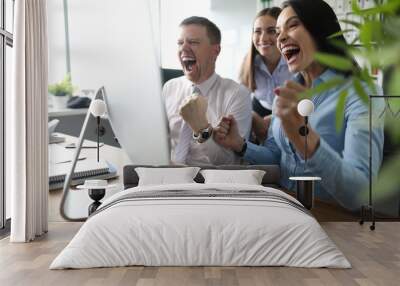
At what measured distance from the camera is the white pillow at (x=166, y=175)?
230 inches

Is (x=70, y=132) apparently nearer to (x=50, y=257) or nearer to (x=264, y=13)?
(x=50, y=257)

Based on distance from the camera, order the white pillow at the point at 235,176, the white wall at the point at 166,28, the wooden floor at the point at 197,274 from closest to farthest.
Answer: the wooden floor at the point at 197,274, the white pillow at the point at 235,176, the white wall at the point at 166,28

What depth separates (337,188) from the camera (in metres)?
6.08

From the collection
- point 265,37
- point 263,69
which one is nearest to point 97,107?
point 263,69

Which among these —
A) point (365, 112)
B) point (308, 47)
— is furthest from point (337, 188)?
point (308, 47)

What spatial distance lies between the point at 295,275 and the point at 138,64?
126 inches

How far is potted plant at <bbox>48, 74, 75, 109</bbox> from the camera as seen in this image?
610 cm

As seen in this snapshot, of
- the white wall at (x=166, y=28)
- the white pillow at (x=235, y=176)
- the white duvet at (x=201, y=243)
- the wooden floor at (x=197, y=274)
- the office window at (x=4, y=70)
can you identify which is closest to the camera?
the wooden floor at (x=197, y=274)

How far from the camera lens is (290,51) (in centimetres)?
606

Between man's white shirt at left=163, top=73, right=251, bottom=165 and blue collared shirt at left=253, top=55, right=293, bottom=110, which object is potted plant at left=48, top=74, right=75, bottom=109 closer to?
man's white shirt at left=163, top=73, right=251, bottom=165

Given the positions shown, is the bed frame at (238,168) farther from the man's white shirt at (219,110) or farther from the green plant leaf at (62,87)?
the green plant leaf at (62,87)

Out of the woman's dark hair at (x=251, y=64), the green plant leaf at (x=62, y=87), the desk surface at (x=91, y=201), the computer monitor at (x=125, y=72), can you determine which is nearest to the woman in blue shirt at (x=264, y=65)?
the woman's dark hair at (x=251, y=64)

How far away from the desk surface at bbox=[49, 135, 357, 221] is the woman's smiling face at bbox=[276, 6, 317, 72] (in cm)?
155

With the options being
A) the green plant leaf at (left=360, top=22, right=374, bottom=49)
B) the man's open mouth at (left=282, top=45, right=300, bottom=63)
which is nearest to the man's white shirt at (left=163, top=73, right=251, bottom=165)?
the man's open mouth at (left=282, top=45, right=300, bottom=63)
